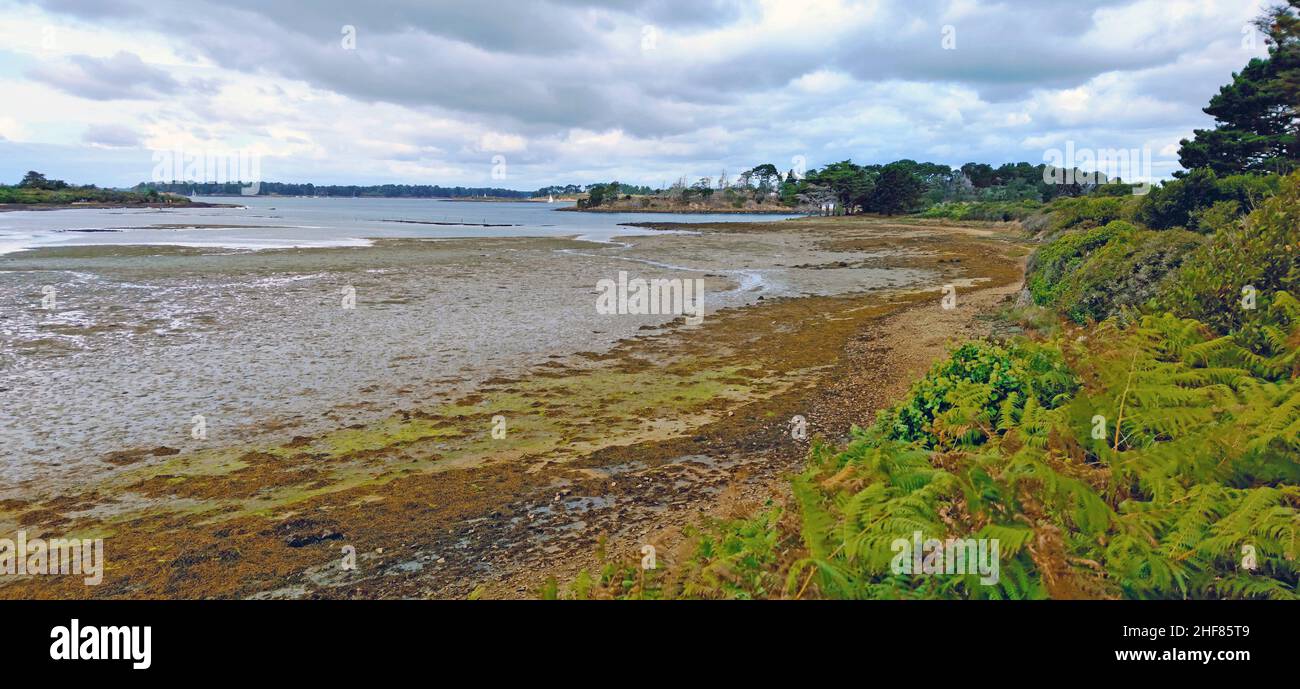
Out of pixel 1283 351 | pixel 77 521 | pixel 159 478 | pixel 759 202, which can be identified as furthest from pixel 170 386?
pixel 759 202

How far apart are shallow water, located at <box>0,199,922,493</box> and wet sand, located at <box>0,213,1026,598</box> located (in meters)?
0.70

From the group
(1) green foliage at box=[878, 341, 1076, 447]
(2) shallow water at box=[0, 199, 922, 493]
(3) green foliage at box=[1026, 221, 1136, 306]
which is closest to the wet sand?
(2) shallow water at box=[0, 199, 922, 493]

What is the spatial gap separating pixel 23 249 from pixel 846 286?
147 feet

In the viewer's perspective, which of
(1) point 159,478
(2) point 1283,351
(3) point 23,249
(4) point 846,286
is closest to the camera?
(2) point 1283,351

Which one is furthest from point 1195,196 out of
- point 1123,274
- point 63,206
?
point 63,206

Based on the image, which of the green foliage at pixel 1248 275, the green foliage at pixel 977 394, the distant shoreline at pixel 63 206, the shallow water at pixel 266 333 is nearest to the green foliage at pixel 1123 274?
the green foliage at pixel 1248 275

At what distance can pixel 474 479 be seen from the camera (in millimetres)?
8445

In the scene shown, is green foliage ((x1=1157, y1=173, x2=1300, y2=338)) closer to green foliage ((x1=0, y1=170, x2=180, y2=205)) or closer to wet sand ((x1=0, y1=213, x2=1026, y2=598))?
wet sand ((x1=0, y1=213, x2=1026, y2=598))

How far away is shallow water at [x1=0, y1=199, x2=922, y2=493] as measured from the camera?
34.4 feet

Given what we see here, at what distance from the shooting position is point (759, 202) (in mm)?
184375

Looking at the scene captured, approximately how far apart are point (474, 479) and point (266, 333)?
1174 centimetres

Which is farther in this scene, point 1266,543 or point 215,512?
point 215,512

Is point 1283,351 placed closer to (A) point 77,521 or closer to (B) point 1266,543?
(B) point 1266,543
